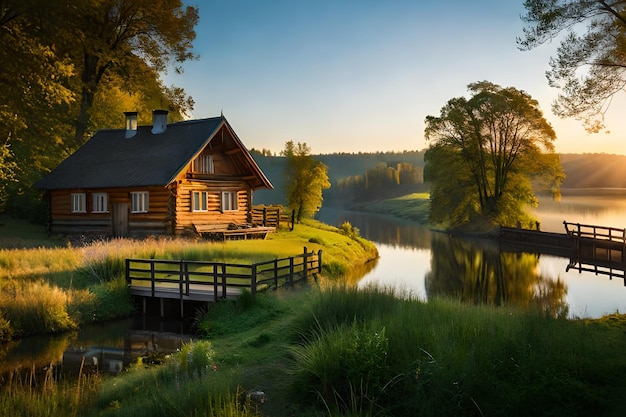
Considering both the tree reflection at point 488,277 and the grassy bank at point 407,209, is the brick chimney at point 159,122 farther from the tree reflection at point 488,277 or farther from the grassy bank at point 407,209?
the grassy bank at point 407,209

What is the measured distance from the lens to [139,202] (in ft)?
113

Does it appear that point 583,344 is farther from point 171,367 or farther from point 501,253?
point 501,253

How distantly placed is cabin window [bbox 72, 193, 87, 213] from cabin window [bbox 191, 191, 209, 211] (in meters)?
8.11

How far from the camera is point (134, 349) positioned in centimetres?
1564

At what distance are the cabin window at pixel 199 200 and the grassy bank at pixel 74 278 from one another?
6.00 m

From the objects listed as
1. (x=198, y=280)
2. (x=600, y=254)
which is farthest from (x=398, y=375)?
(x=600, y=254)

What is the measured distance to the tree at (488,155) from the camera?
2094 inches

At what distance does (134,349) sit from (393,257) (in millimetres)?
30449

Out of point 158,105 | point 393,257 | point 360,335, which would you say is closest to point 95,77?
point 158,105

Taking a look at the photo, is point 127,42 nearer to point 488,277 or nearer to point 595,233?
point 488,277

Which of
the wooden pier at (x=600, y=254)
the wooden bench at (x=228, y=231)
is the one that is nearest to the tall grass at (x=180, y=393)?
the wooden bench at (x=228, y=231)

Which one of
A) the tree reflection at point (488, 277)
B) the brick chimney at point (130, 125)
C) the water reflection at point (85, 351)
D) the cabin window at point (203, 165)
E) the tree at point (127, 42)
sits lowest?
the tree reflection at point (488, 277)

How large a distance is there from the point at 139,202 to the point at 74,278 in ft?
46.1

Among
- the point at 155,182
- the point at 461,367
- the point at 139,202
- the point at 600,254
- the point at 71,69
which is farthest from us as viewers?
the point at 600,254
